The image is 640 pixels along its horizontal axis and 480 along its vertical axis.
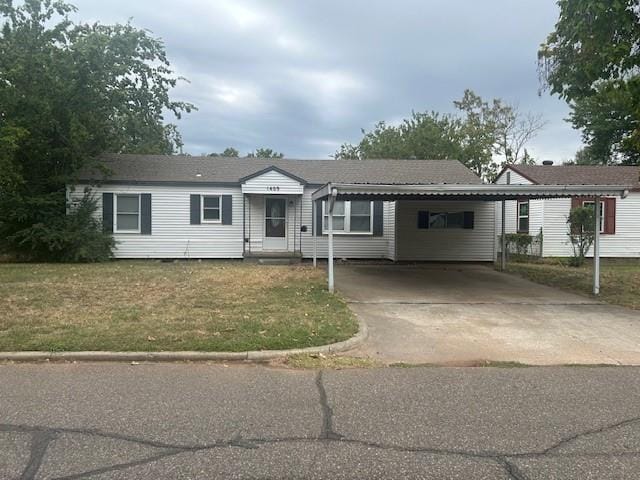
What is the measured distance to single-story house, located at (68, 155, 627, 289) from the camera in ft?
60.0

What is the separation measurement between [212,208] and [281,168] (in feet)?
10.8

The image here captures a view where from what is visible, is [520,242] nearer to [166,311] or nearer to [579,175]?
[579,175]

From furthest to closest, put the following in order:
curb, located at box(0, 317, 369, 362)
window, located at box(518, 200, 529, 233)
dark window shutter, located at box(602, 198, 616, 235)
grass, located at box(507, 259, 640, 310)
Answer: window, located at box(518, 200, 529, 233), dark window shutter, located at box(602, 198, 616, 235), grass, located at box(507, 259, 640, 310), curb, located at box(0, 317, 369, 362)

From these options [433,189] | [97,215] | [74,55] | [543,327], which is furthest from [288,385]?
[74,55]

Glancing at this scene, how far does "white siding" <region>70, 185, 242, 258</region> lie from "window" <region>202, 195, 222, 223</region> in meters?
0.17

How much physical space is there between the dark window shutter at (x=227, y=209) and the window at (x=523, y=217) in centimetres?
1241

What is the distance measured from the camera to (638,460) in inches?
143

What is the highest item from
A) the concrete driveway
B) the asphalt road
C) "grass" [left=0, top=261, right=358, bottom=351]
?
"grass" [left=0, top=261, right=358, bottom=351]

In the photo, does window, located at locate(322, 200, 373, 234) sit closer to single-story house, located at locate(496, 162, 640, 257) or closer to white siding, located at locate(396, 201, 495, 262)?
white siding, located at locate(396, 201, 495, 262)

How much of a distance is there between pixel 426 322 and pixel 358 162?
14120 millimetres

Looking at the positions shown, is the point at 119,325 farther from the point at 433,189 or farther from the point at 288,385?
the point at 433,189

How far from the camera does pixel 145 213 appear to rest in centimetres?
1838

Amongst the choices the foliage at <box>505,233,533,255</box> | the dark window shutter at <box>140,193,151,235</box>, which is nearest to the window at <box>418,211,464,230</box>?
the foliage at <box>505,233,533,255</box>

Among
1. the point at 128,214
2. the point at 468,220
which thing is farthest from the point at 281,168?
the point at 468,220
